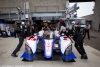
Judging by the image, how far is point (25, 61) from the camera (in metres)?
3.22

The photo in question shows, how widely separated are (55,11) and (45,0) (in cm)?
179

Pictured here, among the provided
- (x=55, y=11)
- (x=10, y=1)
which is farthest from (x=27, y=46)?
(x=10, y=1)

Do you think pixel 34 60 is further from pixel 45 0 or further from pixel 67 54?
pixel 45 0

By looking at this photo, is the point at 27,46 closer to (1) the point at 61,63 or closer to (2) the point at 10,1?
(1) the point at 61,63

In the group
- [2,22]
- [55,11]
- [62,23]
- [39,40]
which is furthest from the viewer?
[55,11]

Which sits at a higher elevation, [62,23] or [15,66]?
[62,23]

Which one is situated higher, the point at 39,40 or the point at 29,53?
the point at 39,40

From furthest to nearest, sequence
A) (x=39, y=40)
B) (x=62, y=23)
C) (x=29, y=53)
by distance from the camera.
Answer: (x=62, y=23) → (x=39, y=40) → (x=29, y=53)

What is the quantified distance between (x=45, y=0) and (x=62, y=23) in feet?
12.8

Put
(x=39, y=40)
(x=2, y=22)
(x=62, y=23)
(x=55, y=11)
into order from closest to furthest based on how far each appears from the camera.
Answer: (x=39, y=40) < (x=62, y=23) < (x=2, y=22) < (x=55, y=11)

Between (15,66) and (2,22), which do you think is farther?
(2,22)

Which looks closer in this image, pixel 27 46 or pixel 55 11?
pixel 27 46

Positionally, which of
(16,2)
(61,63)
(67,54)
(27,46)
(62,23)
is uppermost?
(16,2)

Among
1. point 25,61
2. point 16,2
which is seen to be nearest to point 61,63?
point 25,61
